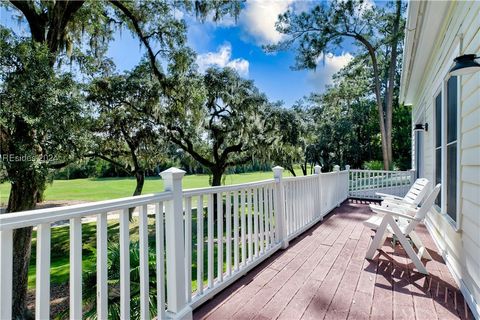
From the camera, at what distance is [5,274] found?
1.04 m

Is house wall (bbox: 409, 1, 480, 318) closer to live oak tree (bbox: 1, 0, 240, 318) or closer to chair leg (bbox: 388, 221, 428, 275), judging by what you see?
chair leg (bbox: 388, 221, 428, 275)

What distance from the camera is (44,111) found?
396 centimetres

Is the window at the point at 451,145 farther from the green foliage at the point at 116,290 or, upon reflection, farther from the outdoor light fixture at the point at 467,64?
the green foliage at the point at 116,290

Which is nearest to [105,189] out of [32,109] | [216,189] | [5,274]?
[32,109]

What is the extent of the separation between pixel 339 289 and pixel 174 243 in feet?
5.30

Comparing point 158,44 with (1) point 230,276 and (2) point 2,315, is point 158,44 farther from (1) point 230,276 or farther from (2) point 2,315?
(2) point 2,315

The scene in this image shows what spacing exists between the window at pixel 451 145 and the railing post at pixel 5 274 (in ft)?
12.4

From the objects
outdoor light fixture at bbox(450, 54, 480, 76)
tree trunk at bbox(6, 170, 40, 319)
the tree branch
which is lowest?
tree trunk at bbox(6, 170, 40, 319)

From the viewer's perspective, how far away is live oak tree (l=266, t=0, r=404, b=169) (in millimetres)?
12477

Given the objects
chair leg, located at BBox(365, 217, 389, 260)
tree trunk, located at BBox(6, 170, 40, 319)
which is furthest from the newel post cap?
tree trunk, located at BBox(6, 170, 40, 319)

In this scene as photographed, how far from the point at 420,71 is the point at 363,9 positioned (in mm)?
8992

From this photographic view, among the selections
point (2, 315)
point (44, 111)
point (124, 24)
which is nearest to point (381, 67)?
point (124, 24)

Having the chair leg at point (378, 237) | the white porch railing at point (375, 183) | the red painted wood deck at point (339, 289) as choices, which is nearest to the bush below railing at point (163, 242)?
the red painted wood deck at point (339, 289)

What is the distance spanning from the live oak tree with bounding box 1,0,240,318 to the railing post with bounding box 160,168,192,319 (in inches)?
125
